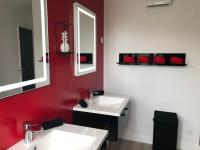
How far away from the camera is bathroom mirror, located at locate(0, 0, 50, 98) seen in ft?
3.65

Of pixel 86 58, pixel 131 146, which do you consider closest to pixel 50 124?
pixel 86 58

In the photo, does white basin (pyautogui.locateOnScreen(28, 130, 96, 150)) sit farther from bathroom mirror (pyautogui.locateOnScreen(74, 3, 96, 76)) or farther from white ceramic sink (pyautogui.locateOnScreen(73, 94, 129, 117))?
bathroom mirror (pyautogui.locateOnScreen(74, 3, 96, 76))

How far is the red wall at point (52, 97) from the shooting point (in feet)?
3.80

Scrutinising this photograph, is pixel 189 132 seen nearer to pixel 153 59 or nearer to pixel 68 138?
pixel 153 59

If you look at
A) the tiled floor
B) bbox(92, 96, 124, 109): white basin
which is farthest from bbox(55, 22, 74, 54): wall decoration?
the tiled floor

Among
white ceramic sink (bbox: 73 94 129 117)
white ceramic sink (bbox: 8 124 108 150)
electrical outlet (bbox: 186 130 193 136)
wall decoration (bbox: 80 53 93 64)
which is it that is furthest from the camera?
electrical outlet (bbox: 186 130 193 136)

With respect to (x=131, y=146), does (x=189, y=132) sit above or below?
above

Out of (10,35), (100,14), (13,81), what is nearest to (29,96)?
(13,81)

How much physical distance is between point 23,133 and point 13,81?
41cm

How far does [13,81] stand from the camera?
1.17 m

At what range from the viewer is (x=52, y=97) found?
64.0 inches

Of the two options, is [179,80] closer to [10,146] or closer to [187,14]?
[187,14]

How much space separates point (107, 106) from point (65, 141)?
1048mm

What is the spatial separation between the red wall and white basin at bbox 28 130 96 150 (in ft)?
0.59
